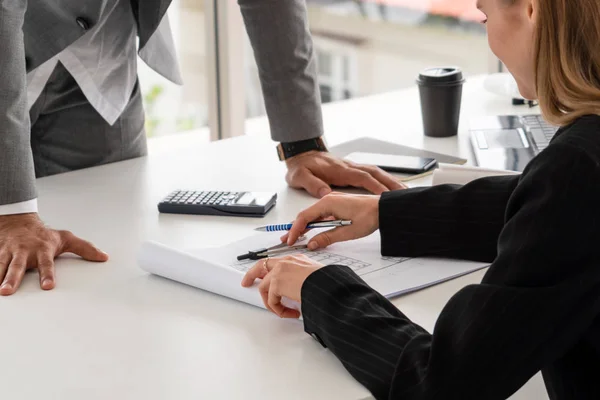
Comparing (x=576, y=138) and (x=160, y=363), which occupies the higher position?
(x=576, y=138)

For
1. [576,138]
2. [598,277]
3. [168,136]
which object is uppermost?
[576,138]

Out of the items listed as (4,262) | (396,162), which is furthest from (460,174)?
(4,262)

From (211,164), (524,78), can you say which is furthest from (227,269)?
(211,164)

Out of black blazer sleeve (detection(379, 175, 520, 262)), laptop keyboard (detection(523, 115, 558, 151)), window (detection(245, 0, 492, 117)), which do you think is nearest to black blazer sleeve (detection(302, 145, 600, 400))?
black blazer sleeve (detection(379, 175, 520, 262))

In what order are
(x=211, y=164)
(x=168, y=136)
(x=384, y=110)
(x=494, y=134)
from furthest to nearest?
(x=168, y=136) → (x=384, y=110) → (x=494, y=134) → (x=211, y=164)

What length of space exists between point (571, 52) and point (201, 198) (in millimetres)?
768

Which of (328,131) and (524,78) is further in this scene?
(328,131)

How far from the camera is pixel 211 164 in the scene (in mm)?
1815

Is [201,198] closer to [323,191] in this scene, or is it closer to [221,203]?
[221,203]

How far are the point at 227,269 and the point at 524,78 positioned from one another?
→ 45 centimetres

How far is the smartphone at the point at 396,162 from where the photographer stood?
1707 millimetres

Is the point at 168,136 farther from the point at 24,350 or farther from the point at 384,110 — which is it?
the point at 24,350

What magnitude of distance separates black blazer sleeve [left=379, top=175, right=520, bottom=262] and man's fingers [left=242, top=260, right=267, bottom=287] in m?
0.21

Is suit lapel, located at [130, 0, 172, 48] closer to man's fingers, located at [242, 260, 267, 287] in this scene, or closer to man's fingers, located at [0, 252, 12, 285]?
man's fingers, located at [0, 252, 12, 285]
